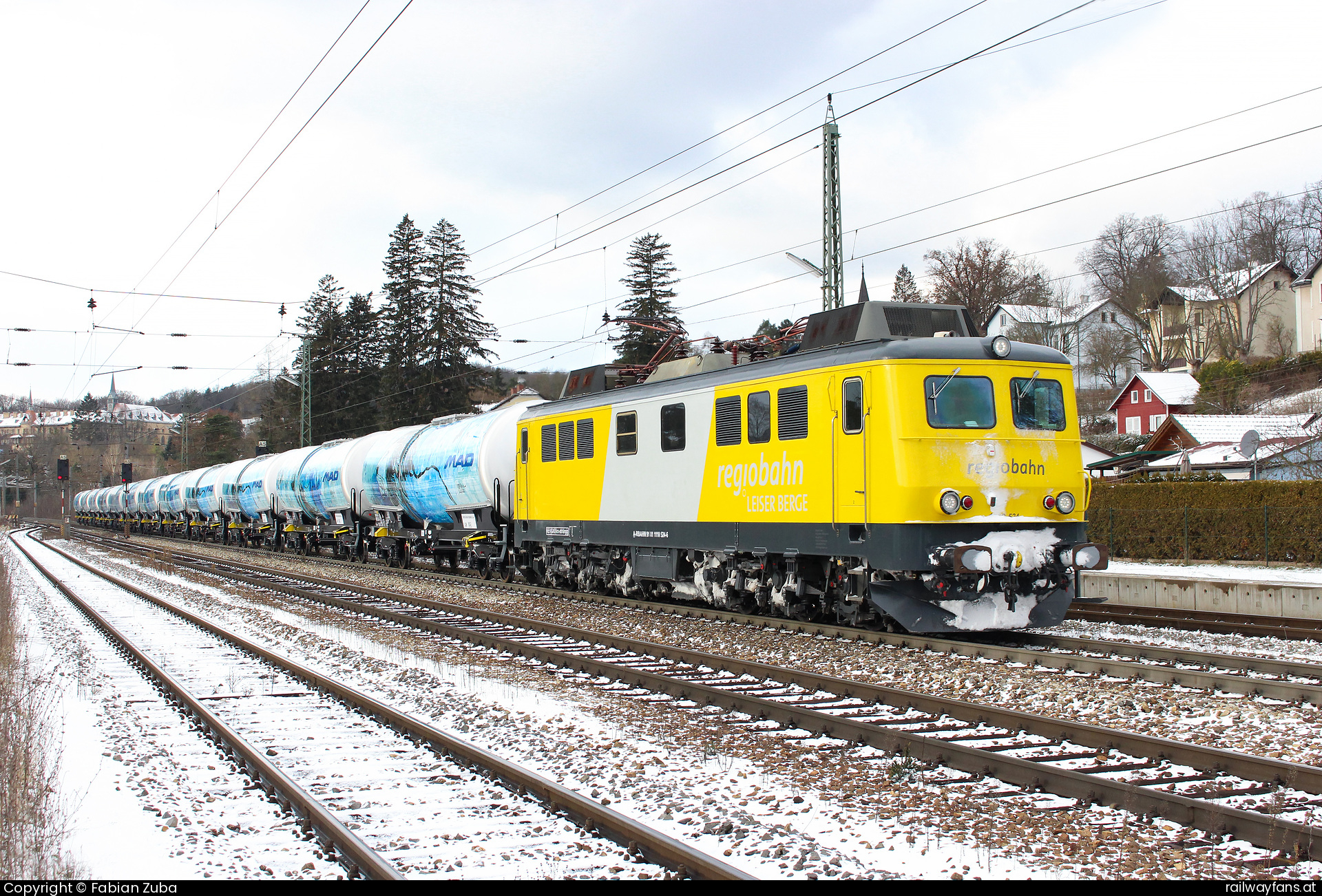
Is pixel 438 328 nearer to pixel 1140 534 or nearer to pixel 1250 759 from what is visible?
pixel 1140 534

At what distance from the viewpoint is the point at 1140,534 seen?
27.3 m

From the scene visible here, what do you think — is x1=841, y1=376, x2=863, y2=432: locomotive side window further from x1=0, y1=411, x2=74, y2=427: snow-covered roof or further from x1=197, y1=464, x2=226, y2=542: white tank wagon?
x1=0, y1=411, x2=74, y2=427: snow-covered roof

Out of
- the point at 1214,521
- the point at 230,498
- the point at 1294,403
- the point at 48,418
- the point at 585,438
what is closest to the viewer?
the point at 585,438

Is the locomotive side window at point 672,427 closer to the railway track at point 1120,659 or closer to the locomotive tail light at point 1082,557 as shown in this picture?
the railway track at point 1120,659

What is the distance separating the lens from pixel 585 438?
58.7 feet

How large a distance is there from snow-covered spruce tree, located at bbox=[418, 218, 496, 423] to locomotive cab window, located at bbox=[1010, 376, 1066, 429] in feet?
185

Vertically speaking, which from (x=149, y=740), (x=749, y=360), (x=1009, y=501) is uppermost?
(x=749, y=360)

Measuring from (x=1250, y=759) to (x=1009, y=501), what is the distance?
18.7ft

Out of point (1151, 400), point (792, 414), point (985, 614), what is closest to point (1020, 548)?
point (985, 614)

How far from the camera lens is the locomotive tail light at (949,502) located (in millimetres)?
11367

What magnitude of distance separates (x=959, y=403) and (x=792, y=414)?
2102 millimetres

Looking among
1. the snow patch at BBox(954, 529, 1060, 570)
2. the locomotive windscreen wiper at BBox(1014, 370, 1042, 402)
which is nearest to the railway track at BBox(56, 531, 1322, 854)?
the snow patch at BBox(954, 529, 1060, 570)

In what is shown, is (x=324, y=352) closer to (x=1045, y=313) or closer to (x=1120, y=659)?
(x=1045, y=313)

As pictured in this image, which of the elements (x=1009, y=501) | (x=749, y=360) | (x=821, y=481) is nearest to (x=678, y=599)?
(x=749, y=360)
